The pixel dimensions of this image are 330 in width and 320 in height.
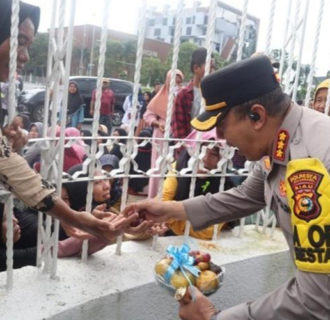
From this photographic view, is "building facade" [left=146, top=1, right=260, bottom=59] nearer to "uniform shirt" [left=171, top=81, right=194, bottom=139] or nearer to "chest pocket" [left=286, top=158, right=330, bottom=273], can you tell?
"uniform shirt" [left=171, top=81, right=194, bottom=139]

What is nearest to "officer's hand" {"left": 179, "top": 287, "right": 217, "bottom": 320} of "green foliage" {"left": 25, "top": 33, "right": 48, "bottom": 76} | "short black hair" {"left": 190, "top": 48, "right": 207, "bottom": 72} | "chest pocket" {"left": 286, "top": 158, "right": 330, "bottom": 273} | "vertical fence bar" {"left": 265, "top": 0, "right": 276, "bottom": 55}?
"chest pocket" {"left": 286, "top": 158, "right": 330, "bottom": 273}

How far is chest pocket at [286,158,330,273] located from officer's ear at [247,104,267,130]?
221 millimetres

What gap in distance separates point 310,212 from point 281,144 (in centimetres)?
31

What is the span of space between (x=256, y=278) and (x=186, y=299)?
1362 millimetres

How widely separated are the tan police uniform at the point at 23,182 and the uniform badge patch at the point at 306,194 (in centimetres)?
98

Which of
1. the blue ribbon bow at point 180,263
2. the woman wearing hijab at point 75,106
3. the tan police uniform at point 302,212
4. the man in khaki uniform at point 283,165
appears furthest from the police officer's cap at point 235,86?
the woman wearing hijab at point 75,106

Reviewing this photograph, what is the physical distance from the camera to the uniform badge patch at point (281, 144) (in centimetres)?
155

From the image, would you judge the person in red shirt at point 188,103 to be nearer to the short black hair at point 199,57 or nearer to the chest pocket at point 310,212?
the short black hair at point 199,57

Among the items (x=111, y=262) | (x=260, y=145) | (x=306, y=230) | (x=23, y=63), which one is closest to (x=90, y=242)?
(x=111, y=262)

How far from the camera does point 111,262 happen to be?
2.40 meters

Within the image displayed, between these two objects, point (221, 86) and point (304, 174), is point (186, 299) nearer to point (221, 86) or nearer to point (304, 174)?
point (304, 174)

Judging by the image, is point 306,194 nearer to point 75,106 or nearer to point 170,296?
point 170,296

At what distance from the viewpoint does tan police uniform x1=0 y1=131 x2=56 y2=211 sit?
1673 mm

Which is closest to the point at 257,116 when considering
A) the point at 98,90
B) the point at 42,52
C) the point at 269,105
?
the point at 269,105
